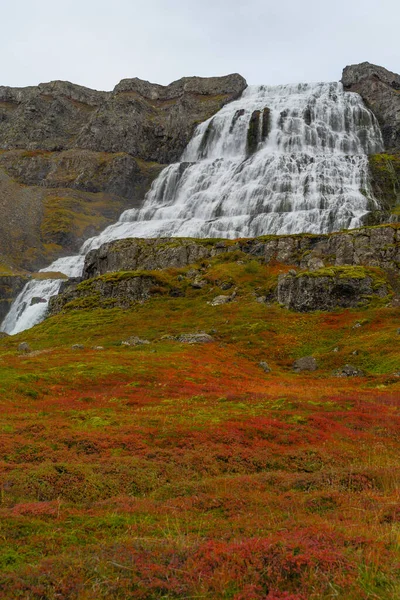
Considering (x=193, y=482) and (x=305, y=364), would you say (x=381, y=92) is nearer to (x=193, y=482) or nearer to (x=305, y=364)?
(x=305, y=364)

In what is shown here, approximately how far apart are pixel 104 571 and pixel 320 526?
3671mm

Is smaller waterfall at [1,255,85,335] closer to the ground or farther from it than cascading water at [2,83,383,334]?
closer to the ground

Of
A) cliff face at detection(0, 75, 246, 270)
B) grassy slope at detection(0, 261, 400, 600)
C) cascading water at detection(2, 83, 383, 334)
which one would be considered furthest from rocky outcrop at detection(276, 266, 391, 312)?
cliff face at detection(0, 75, 246, 270)

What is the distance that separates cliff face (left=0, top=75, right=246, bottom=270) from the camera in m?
132

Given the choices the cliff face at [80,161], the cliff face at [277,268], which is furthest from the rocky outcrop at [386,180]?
the cliff face at [80,161]

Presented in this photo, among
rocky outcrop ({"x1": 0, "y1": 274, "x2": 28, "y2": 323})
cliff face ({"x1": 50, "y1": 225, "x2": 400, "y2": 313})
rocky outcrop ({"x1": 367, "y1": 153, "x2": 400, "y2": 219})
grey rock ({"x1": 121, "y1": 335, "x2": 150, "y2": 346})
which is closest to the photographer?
grey rock ({"x1": 121, "y1": 335, "x2": 150, "y2": 346})

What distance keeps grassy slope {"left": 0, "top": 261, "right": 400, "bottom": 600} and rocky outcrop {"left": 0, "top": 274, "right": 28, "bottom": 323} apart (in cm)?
6175

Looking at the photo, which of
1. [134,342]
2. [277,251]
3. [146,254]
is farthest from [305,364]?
[146,254]

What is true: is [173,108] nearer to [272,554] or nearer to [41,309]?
[41,309]

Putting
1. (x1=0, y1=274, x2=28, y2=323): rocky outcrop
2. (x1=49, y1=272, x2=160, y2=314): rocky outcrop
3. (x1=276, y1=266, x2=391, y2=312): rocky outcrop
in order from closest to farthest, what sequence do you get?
(x1=276, y1=266, x2=391, y2=312): rocky outcrop < (x1=49, y1=272, x2=160, y2=314): rocky outcrop < (x1=0, y1=274, x2=28, y2=323): rocky outcrop

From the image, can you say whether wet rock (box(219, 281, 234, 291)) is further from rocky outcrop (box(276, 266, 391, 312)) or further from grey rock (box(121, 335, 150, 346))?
grey rock (box(121, 335, 150, 346))

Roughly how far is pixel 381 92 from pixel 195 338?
453ft

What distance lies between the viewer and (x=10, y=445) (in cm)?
1380

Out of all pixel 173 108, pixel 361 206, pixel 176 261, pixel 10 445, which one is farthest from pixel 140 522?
pixel 173 108
